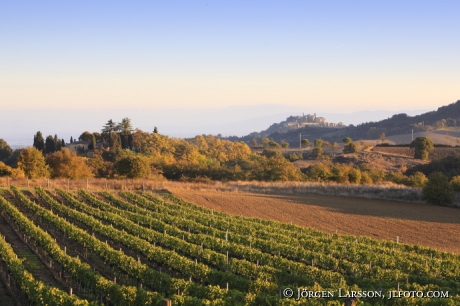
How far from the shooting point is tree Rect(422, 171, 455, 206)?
1742 inches

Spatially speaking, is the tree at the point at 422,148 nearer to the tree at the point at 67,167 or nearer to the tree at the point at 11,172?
the tree at the point at 67,167

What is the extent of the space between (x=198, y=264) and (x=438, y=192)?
3340 centimetres

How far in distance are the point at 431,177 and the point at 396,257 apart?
27.1 meters

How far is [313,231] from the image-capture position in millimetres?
28062

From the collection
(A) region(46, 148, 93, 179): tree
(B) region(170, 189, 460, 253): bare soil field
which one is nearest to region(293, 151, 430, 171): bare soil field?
(B) region(170, 189, 460, 253): bare soil field

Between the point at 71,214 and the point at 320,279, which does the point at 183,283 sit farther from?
the point at 71,214

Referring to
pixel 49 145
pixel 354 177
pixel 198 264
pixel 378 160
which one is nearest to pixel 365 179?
pixel 354 177

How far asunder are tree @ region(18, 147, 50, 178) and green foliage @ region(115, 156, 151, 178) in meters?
8.15

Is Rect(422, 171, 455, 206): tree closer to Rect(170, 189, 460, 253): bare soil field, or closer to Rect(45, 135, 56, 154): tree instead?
Rect(170, 189, 460, 253): bare soil field

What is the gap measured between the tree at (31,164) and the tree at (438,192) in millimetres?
39777

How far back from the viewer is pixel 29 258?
20984mm

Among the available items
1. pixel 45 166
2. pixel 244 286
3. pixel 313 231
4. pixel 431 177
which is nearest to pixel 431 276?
pixel 244 286

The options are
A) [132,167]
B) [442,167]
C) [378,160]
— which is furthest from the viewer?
[378,160]
